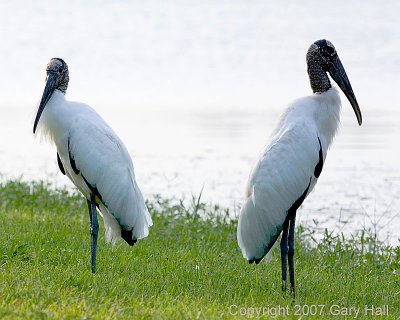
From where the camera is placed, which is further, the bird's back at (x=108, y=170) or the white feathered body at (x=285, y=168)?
the bird's back at (x=108, y=170)

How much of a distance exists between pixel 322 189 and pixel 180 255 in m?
4.91

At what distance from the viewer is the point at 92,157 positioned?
6.30m

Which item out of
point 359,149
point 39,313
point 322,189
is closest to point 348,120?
point 359,149

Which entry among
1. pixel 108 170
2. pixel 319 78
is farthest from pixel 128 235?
pixel 319 78

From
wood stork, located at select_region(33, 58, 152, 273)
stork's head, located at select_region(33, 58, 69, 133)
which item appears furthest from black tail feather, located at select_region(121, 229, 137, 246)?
stork's head, located at select_region(33, 58, 69, 133)

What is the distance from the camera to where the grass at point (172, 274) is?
5074 millimetres

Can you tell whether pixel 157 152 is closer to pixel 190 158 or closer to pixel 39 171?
pixel 190 158

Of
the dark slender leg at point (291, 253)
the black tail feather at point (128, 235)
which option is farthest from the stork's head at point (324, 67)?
the black tail feather at point (128, 235)

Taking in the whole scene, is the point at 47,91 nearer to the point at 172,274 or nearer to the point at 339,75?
the point at 172,274

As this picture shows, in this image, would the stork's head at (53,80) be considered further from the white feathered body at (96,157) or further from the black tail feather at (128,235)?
the black tail feather at (128,235)

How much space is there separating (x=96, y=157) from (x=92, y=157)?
3 cm

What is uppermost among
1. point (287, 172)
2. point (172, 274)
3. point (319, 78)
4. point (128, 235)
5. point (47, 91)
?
point (319, 78)

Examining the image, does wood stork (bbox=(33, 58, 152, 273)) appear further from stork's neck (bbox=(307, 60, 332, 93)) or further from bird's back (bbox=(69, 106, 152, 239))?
stork's neck (bbox=(307, 60, 332, 93))

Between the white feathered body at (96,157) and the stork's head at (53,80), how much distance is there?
0.07 meters
